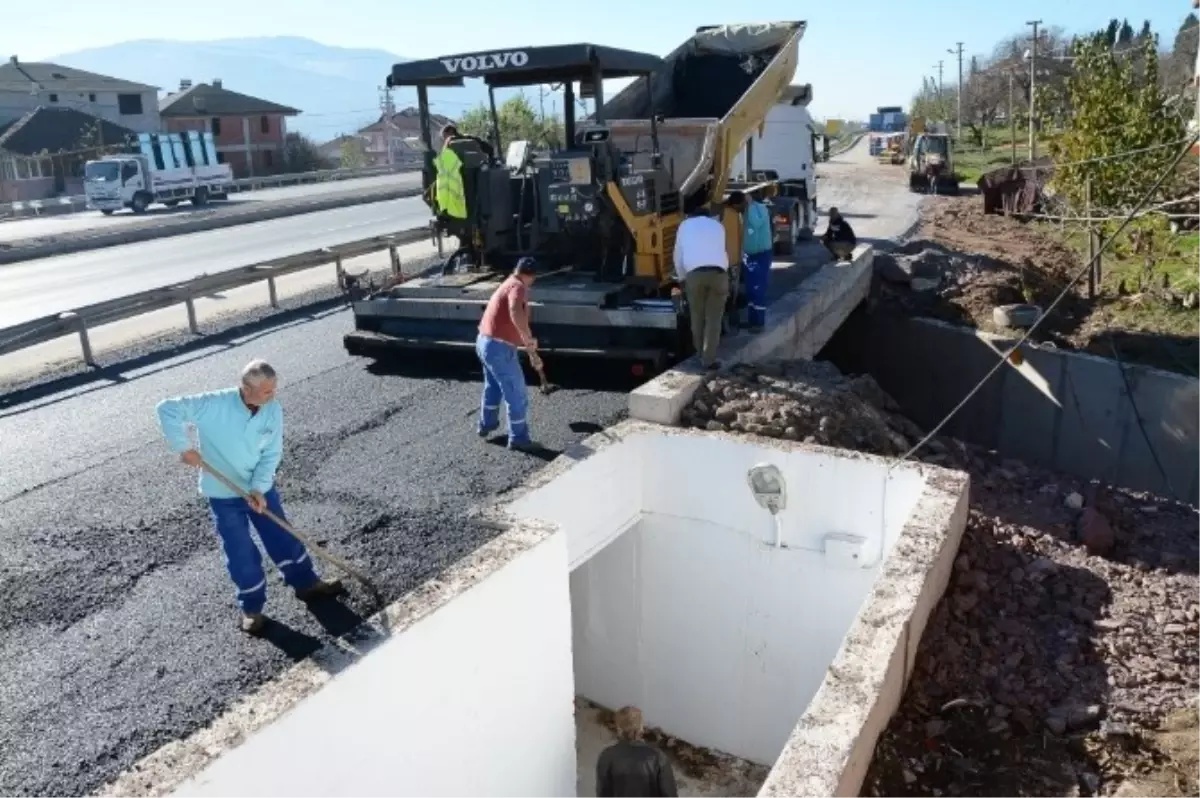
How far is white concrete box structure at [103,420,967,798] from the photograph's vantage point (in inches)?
178

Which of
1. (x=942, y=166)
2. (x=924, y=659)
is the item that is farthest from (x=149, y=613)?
(x=942, y=166)

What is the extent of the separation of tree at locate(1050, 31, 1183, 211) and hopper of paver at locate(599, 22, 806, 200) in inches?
213

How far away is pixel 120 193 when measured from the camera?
32375 mm

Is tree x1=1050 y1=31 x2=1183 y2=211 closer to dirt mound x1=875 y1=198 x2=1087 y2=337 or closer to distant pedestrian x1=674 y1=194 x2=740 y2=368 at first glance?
dirt mound x1=875 y1=198 x2=1087 y2=337

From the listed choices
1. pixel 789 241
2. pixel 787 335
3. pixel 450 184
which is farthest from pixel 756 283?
pixel 789 241

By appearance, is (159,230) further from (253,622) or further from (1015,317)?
(253,622)

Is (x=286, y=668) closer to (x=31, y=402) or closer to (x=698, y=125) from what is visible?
(x=31, y=402)

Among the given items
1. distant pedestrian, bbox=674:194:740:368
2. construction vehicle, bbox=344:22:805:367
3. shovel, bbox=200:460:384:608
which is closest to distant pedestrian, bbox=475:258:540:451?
construction vehicle, bbox=344:22:805:367

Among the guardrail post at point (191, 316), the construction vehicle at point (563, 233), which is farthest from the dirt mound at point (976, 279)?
the guardrail post at point (191, 316)

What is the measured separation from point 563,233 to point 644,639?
382 cm

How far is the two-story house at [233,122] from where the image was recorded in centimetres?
5441

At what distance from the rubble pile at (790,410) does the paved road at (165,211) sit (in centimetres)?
2297

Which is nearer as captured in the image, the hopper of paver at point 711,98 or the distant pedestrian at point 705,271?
the distant pedestrian at point 705,271

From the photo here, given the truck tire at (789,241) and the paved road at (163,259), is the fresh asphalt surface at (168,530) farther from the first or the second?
the truck tire at (789,241)
